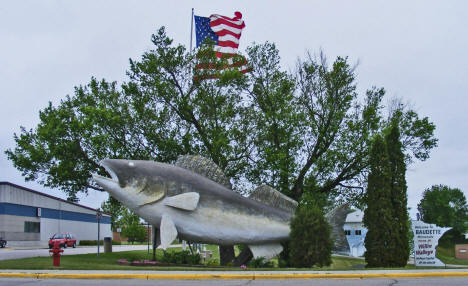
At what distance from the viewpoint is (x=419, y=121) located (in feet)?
77.7

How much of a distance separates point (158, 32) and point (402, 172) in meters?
14.0

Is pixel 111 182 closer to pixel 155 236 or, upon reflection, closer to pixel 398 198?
pixel 155 236

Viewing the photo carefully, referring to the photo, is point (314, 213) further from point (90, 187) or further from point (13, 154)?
point (13, 154)

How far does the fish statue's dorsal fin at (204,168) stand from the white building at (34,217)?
34.6 meters

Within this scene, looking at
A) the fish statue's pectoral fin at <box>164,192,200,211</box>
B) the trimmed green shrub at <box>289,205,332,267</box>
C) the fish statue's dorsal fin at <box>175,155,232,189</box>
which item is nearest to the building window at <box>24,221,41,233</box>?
the fish statue's dorsal fin at <box>175,155,232,189</box>

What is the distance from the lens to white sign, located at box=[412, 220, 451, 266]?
17.5 meters

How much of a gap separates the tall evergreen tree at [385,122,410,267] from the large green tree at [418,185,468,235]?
63954mm

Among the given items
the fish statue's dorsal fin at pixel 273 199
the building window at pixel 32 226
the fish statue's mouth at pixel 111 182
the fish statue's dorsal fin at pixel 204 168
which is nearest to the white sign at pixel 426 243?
the fish statue's dorsal fin at pixel 273 199

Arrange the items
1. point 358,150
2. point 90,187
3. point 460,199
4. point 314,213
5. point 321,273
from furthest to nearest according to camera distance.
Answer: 1. point 460,199
2. point 90,187
3. point 358,150
4. point 314,213
5. point 321,273

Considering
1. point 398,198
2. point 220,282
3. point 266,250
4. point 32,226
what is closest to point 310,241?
point 266,250

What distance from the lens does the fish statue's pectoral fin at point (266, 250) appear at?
18.6 m

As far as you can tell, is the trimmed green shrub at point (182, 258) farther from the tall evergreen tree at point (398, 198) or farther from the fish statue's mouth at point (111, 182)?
the tall evergreen tree at point (398, 198)

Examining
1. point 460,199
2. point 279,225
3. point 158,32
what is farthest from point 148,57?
point 460,199

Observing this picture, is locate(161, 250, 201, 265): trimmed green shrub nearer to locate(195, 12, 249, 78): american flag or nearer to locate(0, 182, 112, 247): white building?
locate(195, 12, 249, 78): american flag
